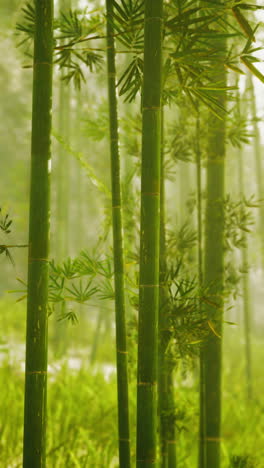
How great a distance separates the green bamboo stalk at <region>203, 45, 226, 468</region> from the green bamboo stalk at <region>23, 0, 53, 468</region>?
1025 mm

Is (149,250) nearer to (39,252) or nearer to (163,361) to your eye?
(39,252)

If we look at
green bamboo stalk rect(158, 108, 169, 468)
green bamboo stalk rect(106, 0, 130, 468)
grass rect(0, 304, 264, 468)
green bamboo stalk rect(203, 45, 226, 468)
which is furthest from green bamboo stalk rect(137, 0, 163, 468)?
green bamboo stalk rect(203, 45, 226, 468)

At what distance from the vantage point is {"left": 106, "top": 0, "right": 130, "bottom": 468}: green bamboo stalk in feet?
5.68

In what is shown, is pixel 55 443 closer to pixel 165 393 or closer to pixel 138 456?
pixel 165 393

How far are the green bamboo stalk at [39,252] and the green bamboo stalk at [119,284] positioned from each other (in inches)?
13.3

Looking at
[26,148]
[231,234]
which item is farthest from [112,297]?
[26,148]

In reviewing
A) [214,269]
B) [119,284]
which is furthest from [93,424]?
[119,284]

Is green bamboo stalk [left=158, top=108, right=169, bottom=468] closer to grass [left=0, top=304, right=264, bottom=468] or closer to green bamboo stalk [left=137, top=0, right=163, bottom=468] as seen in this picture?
grass [left=0, top=304, right=264, bottom=468]

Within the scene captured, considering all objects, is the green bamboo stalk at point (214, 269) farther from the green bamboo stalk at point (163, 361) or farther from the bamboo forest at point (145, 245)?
the green bamboo stalk at point (163, 361)

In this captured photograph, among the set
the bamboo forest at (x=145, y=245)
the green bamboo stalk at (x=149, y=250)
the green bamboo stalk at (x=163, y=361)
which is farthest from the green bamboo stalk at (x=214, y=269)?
the green bamboo stalk at (x=149, y=250)

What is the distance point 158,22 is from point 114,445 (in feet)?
8.64

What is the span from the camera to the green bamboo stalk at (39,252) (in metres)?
1.43

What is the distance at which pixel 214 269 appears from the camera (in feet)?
8.05

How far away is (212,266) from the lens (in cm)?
245
